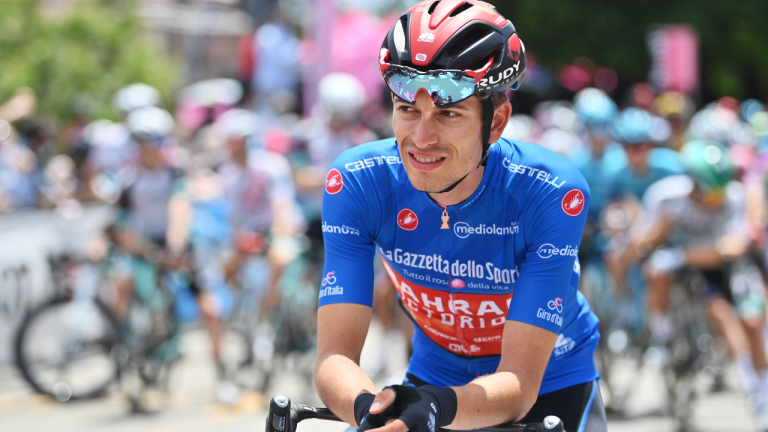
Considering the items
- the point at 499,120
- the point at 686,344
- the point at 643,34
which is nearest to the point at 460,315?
the point at 499,120

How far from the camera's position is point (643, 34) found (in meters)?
24.9

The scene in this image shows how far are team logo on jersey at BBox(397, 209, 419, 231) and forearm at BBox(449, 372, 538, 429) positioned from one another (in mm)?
560

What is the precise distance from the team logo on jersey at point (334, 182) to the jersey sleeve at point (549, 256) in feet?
1.90

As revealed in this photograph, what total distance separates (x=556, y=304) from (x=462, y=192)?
0.45 meters

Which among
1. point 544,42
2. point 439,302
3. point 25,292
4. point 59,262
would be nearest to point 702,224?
point 439,302

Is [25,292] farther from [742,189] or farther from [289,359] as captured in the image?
[742,189]

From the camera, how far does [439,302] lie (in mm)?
2664

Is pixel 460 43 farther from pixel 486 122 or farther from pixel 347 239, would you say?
pixel 347 239

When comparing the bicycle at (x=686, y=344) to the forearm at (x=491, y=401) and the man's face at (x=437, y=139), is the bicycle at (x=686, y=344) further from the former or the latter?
the man's face at (x=437, y=139)

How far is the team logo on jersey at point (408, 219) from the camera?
103 inches

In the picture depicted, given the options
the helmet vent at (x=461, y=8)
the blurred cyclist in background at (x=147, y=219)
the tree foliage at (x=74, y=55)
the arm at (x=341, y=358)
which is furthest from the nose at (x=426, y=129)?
the tree foliage at (x=74, y=55)

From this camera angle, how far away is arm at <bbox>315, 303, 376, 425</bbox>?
221 centimetres

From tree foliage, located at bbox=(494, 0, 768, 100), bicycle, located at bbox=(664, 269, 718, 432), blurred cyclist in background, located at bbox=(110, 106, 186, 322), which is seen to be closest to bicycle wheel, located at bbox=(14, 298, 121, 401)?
blurred cyclist in background, located at bbox=(110, 106, 186, 322)

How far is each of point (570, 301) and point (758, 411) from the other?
4.30 m
